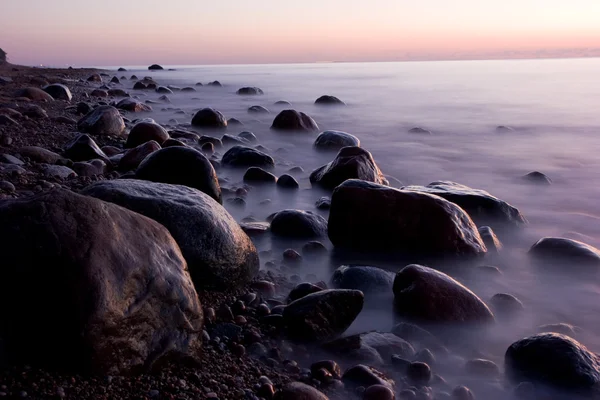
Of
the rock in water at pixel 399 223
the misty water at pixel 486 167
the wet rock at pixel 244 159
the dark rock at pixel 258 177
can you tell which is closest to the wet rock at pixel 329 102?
the misty water at pixel 486 167

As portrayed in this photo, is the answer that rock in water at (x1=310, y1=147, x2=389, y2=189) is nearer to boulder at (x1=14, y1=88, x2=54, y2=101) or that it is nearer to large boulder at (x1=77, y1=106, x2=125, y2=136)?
large boulder at (x1=77, y1=106, x2=125, y2=136)

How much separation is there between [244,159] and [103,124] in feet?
6.39

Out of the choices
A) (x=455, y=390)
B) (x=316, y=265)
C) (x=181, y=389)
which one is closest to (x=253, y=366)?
(x=181, y=389)

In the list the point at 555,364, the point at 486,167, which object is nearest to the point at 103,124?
the point at 486,167

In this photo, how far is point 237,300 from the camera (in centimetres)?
249

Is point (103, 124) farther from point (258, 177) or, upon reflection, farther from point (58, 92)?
point (58, 92)

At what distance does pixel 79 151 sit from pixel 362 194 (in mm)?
2675

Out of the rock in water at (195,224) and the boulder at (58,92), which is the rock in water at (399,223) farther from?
the boulder at (58,92)

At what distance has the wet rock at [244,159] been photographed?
5406 millimetres

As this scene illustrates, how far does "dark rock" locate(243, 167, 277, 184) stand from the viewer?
4.84 m

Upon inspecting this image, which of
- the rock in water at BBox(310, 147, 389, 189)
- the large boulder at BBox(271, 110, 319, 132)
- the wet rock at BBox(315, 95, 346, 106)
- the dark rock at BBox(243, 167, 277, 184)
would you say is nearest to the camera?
the rock in water at BBox(310, 147, 389, 189)

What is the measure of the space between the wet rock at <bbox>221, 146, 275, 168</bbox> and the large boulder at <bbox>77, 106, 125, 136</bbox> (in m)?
1.62

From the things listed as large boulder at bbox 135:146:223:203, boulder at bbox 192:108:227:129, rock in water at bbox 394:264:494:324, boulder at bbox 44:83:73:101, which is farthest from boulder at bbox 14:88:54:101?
rock in water at bbox 394:264:494:324

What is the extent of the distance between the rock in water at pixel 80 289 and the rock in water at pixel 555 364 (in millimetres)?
1383
